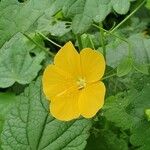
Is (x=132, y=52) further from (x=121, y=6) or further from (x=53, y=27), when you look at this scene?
(x=121, y=6)

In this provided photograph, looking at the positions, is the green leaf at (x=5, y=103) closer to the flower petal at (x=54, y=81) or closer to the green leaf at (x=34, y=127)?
the green leaf at (x=34, y=127)

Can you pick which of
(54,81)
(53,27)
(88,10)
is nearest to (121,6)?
(88,10)

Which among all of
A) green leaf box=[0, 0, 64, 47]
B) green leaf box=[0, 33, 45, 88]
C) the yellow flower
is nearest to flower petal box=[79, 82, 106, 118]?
the yellow flower

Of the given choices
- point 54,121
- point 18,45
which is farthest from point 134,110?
point 18,45

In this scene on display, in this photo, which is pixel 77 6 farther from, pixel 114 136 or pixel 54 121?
pixel 114 136

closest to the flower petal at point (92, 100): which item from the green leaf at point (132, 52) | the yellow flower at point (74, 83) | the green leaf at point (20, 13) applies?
the yellow flower at point (74, 83)

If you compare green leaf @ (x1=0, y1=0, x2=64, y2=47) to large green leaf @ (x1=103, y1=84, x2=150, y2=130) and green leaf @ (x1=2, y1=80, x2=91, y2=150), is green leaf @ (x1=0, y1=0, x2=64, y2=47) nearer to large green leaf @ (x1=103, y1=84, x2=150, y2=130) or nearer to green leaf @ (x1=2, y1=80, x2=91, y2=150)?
green leaf @ (x1=2, y1=80, x2=91, y2=150)
